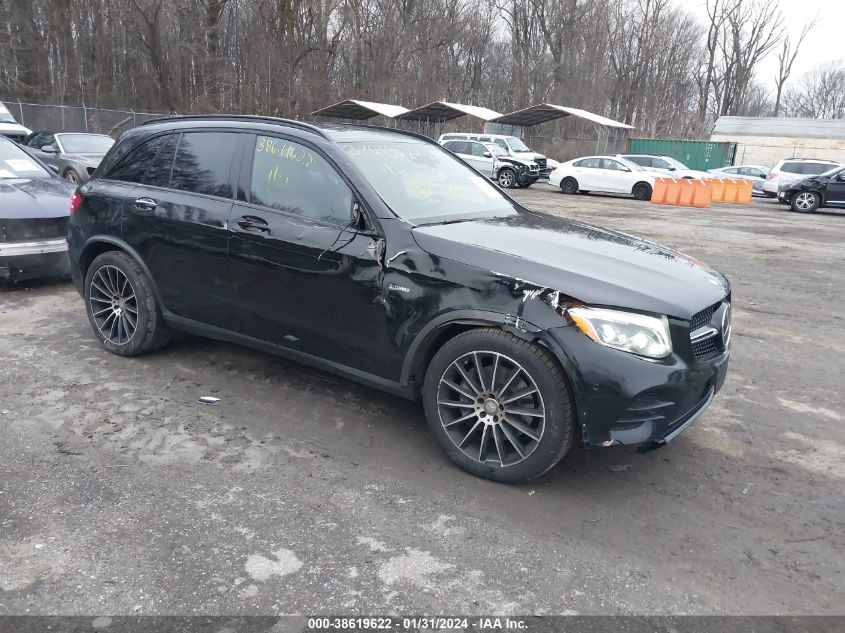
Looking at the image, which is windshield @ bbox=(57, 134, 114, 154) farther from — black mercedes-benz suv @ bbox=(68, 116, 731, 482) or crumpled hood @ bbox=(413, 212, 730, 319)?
crumpled hood @ bbox=(413, 212, 730, 319)

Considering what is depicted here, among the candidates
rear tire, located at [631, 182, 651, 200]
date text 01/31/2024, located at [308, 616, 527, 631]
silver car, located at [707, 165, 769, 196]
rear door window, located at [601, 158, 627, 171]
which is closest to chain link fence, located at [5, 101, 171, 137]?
rear door window, located at [601, 158, 627, 171]

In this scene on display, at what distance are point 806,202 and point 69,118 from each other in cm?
2989

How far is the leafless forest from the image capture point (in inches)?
1280

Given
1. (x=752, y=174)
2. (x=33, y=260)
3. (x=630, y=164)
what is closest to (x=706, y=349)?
(x=33, y=260)

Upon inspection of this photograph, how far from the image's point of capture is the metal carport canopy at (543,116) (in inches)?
1267

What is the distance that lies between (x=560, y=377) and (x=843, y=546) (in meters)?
1.50

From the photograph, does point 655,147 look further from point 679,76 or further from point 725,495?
point 725,495

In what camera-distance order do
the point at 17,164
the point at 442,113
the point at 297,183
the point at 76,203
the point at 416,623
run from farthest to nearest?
the point at 442,113 < the point at 17,164 < the point at 76,203 < the point at 297,183 < the point at 416,623

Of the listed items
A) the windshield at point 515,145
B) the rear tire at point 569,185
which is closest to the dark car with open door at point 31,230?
the rear tire at point 569,185

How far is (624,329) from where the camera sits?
122 inches

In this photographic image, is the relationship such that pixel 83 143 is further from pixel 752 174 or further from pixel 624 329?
pixel 752 174

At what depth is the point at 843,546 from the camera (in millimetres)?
3025

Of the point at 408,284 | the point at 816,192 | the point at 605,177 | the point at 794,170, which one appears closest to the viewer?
the point at 408,284

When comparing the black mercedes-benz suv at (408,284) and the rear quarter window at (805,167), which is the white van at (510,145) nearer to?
the rear quarter window at (805,167)
